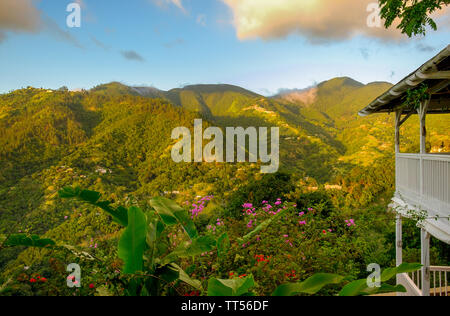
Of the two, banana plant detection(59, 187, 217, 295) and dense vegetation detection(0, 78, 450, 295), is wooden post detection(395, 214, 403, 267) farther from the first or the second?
banana plant detection(59, 187, 217, 295)

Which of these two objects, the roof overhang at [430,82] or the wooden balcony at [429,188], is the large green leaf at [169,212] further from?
the wooden balcony at [429,188]

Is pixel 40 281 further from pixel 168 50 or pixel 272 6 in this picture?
pixel 168 50

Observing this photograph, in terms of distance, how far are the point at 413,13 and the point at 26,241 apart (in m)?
6.86

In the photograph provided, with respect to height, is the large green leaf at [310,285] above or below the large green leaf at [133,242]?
below

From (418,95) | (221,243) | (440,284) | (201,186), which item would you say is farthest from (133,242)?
(201,186)

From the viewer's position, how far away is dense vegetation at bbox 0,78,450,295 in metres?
3.05

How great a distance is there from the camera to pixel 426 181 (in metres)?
4.33

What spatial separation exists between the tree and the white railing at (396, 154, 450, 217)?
255cm

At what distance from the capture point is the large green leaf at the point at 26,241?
1.73 m

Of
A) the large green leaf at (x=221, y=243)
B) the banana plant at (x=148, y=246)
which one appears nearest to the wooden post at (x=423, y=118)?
the large green leaf at (x=221, y=243)

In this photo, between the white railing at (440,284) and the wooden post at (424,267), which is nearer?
the wooden post at (424,267)

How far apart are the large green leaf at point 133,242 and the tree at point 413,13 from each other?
617 cm

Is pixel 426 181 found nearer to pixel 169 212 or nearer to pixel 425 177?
pixel 425 177

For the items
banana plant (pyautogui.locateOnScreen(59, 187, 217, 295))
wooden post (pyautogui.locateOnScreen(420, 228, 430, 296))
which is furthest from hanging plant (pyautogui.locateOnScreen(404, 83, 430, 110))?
banana plant (pyautogui.locateOnScreen(59, 187, 217, 295))
